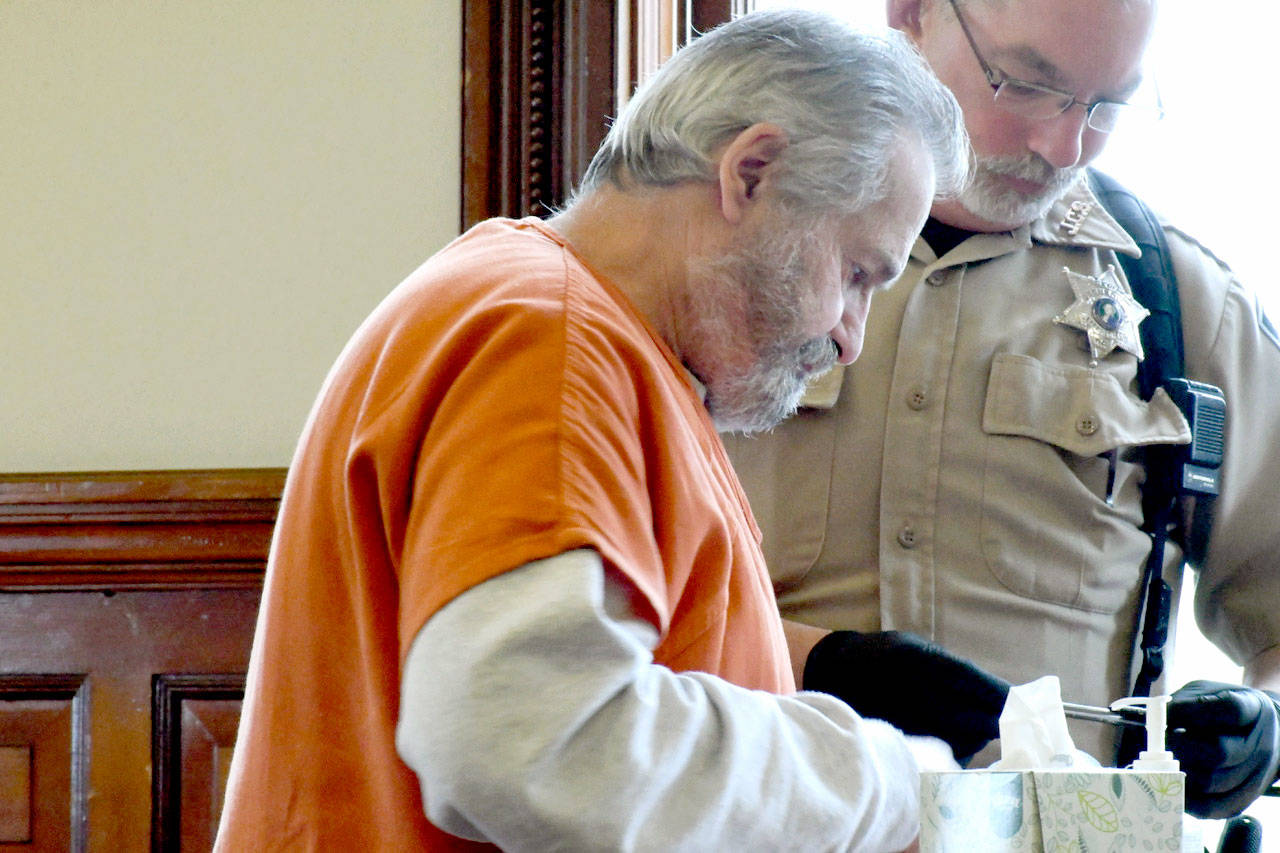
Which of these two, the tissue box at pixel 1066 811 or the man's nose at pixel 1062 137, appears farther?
the man's nose at pixel 1062 137

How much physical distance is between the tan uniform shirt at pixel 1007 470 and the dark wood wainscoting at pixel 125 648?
0.73 meters

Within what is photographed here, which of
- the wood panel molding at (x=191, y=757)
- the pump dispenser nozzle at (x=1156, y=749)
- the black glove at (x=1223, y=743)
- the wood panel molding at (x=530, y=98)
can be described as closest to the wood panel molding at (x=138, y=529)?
the wood panel molding at (x=191, y=757)

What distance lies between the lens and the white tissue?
2.83 feet

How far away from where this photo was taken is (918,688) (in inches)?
48.6

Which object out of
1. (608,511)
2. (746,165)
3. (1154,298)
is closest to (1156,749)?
(608,511)

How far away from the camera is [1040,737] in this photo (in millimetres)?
873

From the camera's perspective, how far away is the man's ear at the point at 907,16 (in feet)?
5.56

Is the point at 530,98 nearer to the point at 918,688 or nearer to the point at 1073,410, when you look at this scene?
the point at 1073,410

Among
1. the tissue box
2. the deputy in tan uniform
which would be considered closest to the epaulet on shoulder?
the deputy in tan uniform

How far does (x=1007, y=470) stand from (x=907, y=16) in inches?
21.5

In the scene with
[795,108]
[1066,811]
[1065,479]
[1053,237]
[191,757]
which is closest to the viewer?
[1066,811]

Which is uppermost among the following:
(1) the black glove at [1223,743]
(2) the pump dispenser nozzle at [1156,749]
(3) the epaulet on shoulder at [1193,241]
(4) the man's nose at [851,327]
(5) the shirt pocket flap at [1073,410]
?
(4) the man's nose at [851,327]

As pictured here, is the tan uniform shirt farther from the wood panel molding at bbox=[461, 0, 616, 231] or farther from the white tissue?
the white tissue

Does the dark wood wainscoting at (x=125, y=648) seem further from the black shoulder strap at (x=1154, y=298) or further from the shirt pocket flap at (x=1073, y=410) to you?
the black shoulder strap at (x=1154, y=298)
